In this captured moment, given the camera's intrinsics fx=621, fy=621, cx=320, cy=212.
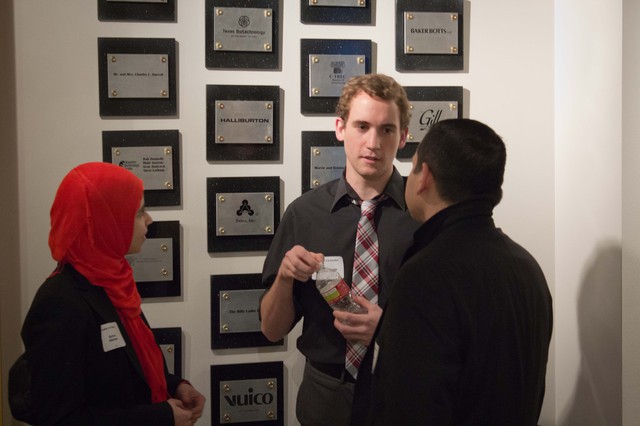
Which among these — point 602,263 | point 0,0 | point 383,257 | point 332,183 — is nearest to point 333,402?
point 383,257

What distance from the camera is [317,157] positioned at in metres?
2.21

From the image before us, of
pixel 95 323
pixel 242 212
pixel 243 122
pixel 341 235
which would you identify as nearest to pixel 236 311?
pixel 242 212

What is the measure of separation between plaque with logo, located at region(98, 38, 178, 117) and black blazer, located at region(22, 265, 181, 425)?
2.58 feet

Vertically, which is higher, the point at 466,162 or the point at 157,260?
the point at 466,162

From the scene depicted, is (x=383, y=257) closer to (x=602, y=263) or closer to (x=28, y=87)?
(x=602, y=263)

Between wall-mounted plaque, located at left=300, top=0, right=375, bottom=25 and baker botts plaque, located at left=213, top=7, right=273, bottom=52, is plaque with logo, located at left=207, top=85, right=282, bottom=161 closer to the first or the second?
baker botts plaque, located at left=213, top=7, right=273, bottom=52

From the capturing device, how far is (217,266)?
2.20 meters

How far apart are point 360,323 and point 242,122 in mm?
875

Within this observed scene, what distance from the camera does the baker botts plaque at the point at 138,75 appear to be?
2.11 m

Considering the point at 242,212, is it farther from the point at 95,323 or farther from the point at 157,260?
the point at 95,323

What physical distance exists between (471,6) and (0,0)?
162 cm

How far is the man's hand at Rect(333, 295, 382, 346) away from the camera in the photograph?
169 centimetres

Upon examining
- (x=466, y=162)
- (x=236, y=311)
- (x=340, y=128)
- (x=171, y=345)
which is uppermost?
(x=340, y=128)

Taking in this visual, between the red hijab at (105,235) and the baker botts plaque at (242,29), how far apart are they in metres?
0.75
